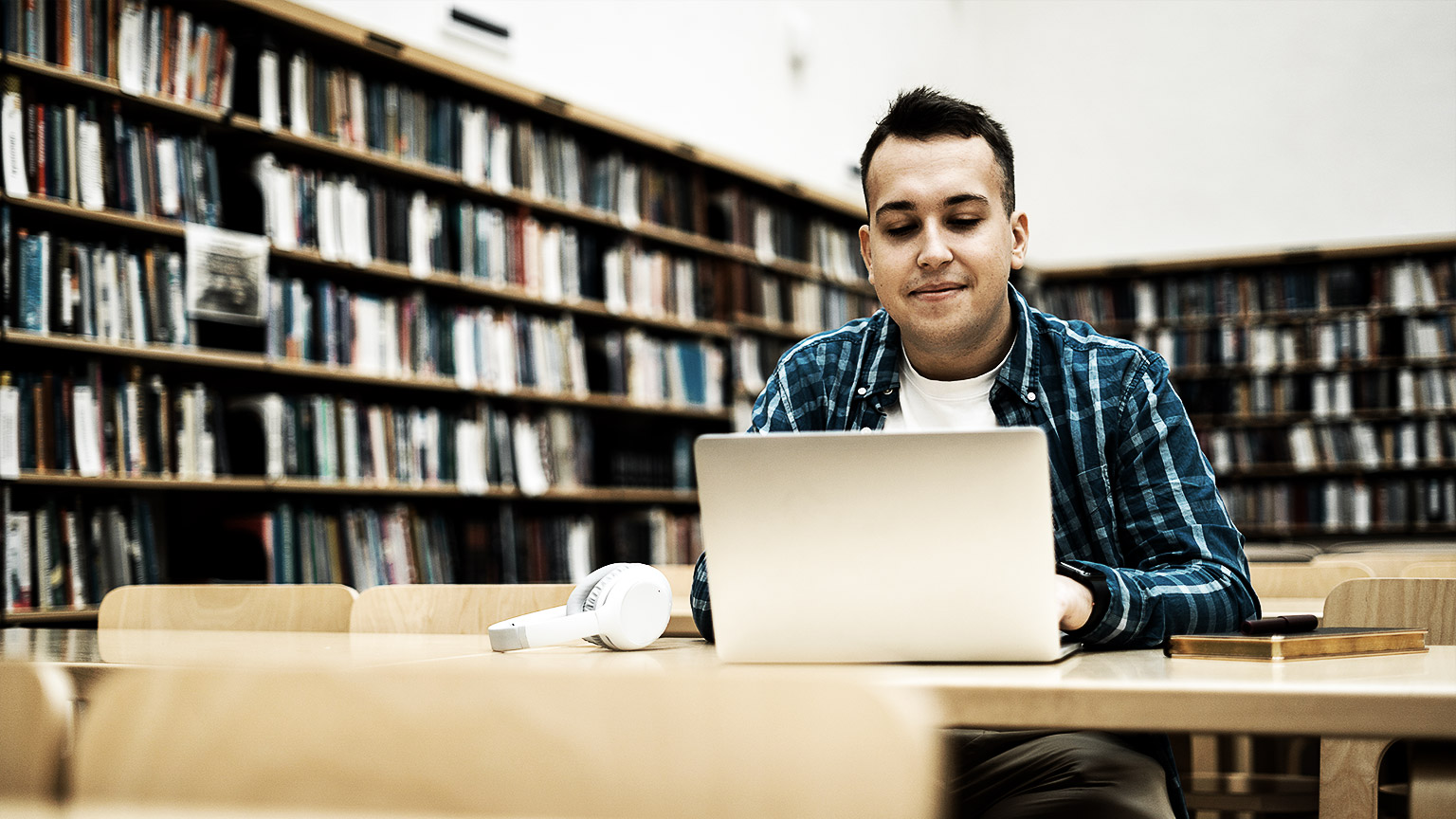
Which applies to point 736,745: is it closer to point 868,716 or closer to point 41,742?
point 868,716

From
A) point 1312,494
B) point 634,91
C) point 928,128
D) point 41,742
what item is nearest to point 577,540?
point 634,91

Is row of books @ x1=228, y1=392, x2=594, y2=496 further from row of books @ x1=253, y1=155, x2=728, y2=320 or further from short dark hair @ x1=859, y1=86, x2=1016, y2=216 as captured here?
short dark hair @ x1=859, y1=86, x2=1016, y2=216

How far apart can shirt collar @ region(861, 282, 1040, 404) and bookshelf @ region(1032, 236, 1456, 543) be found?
535cm

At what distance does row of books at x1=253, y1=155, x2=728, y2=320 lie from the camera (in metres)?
3.50

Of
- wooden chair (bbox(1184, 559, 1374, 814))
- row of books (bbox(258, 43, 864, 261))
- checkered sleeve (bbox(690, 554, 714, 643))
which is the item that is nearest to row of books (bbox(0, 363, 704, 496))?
row of books (bbox(258, 43, 864, 261))

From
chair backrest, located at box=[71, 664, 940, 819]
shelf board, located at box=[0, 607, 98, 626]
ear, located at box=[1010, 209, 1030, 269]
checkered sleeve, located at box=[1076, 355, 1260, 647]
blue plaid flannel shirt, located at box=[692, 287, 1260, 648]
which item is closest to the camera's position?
chair backrest, located at box=[71, 664, 940, 819]

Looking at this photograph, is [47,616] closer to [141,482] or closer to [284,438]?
[141,482]

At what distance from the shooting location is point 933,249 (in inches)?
58.2

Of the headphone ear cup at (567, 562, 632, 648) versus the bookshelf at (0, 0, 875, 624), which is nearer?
the headphone ear cup at (567, 562, 632, 648)

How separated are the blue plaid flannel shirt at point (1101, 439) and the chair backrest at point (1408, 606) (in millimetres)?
234

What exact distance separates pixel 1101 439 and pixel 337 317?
2.67 m

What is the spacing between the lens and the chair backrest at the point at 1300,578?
204 centimetres

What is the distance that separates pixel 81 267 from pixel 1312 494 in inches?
229

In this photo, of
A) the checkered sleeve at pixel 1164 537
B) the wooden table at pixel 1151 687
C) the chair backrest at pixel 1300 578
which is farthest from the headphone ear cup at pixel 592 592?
the chair backrest at pixel 1300 578
